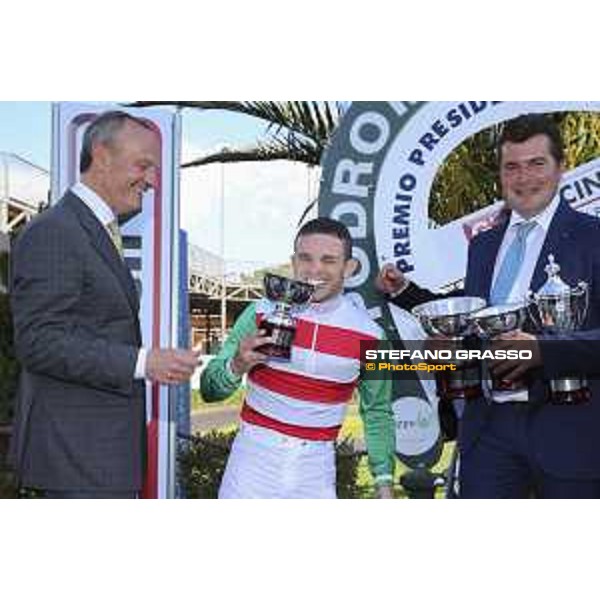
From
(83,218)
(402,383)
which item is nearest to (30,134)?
(83,218)

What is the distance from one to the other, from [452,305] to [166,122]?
50.1 inches

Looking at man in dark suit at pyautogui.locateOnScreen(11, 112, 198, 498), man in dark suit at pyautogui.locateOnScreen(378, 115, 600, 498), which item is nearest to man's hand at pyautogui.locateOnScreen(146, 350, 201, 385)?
man in dark suit at pyautogui.locateOnScreen(11, 112, 198, 498)

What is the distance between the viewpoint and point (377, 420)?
12.6 ft

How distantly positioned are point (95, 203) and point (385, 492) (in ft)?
4.99

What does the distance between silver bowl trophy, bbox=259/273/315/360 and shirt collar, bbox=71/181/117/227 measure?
2.03ft

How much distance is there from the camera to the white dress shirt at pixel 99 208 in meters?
3.70

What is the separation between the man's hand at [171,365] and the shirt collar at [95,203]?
1.68 feet

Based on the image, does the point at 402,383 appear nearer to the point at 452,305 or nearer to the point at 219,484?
the point at 452,305

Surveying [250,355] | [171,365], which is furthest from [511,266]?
[171,365]

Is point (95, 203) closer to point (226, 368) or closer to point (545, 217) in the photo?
point (226, 368)

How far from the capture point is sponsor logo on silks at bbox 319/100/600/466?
12.7 feet

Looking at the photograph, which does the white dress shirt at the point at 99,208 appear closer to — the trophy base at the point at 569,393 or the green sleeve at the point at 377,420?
the green sleeve at the point at 377,420

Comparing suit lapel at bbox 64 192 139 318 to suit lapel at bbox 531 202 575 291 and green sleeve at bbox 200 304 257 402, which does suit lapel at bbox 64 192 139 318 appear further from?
suit lapel at bbox 531 202 575 291

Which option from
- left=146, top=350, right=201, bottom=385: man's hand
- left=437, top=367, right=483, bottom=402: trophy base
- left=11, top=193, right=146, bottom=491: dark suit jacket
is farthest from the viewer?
left=437, top=367, right=483, bottom=402: trophy base
